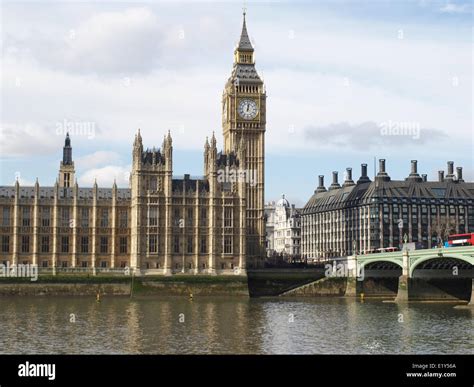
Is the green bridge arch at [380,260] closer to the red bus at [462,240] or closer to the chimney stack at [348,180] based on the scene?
the red bus at [462,240]

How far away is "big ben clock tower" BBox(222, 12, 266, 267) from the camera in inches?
5950

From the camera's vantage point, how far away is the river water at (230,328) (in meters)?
63.0

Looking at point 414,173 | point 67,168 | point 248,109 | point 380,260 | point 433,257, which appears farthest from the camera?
point 414,173

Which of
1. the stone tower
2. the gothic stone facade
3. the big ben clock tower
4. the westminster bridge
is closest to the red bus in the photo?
the westminster bridge

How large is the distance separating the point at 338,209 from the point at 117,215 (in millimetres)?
66121

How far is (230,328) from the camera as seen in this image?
254 feet

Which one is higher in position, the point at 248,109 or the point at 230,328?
the point at 248,109

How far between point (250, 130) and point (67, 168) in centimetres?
4110

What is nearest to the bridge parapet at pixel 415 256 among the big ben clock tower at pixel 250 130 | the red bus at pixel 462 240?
the red bus at pixel 462 240

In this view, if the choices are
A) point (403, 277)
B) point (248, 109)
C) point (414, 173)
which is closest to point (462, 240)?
Result: point (403, 277)

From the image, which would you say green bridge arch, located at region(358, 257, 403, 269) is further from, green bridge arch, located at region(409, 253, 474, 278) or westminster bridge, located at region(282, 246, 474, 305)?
green bridge arch, located at region(409, 253, 474, 278)

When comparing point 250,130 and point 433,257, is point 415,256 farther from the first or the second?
point 250,130

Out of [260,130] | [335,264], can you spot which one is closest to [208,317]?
[335,264]

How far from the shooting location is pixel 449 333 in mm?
74125
